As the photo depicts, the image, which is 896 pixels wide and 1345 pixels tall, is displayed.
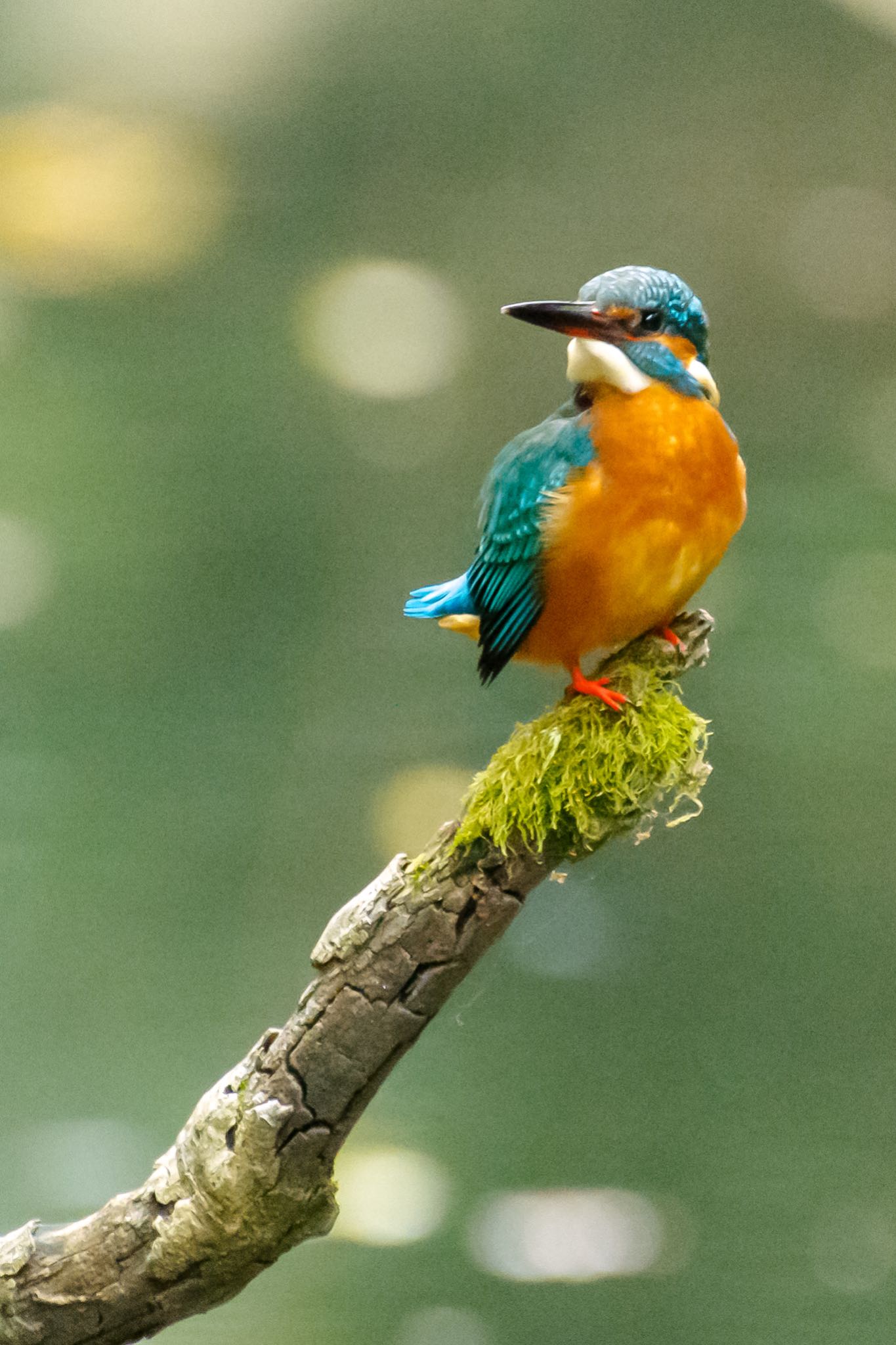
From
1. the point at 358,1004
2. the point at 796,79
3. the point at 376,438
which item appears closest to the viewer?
the point at 358,1004

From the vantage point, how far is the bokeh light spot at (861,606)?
1812mm

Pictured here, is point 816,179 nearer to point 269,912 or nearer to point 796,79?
point 796,79

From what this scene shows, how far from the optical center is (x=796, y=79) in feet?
5.76

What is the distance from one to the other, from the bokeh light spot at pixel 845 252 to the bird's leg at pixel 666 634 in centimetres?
88

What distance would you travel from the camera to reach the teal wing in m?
1.08

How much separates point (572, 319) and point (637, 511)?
18 centimetres

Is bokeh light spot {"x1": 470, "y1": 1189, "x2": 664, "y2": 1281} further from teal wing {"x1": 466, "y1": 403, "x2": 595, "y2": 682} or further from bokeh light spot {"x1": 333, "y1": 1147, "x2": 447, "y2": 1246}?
teal wing {"x1": 466, "y1": 403, "x2": 595, "y2": 682}

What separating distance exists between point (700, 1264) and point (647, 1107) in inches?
9.4

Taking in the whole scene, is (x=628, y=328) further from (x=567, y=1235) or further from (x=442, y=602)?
(x=567, y=1235)

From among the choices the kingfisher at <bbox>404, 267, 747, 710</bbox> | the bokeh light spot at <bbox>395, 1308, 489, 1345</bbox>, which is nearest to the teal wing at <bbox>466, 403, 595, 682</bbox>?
the kingfisher at <bbox>404, 267, 747, 710</bbox>

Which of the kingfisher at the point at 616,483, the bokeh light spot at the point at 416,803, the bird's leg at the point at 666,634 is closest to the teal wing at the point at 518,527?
the kingfisher at the point at 616,483

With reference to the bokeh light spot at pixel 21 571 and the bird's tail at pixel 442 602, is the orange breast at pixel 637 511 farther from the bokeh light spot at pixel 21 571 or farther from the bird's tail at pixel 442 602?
the bokeh light spot at pixel 21 571

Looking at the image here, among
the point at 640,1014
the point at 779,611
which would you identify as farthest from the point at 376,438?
the point at 640,1014

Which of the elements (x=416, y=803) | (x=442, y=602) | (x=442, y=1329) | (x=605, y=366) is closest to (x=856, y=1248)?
(x=442, y=1329)
